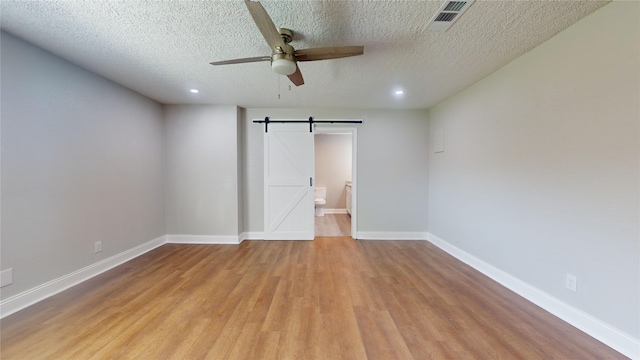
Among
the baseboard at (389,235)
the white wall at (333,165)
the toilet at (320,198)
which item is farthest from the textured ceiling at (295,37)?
the white wall at (333,165)

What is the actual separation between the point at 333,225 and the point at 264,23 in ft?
14.2

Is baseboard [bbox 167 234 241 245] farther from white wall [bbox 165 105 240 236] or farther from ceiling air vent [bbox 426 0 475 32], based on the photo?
ceiling air vent [bbox 426 0 475 32]

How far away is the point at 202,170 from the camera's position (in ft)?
12.2

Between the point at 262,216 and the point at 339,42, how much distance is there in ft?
10.0

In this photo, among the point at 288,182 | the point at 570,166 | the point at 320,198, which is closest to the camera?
the point at 570,166

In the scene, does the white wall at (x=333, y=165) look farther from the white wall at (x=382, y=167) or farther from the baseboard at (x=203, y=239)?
the baseboard at (x=203, y=239)

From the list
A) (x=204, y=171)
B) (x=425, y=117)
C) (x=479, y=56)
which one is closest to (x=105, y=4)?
(x=204, y=171)

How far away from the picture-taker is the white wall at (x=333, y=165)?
6.57 meters

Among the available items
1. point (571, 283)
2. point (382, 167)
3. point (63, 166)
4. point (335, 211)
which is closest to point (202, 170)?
point (63, 166)

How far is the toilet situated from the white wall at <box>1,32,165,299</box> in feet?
12.3

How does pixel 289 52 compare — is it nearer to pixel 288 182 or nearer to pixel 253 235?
pixel 288 182

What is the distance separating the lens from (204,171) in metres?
3.71

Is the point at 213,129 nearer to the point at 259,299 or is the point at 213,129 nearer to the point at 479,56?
the point at 259,299

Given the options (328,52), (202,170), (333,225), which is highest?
(328,52)
